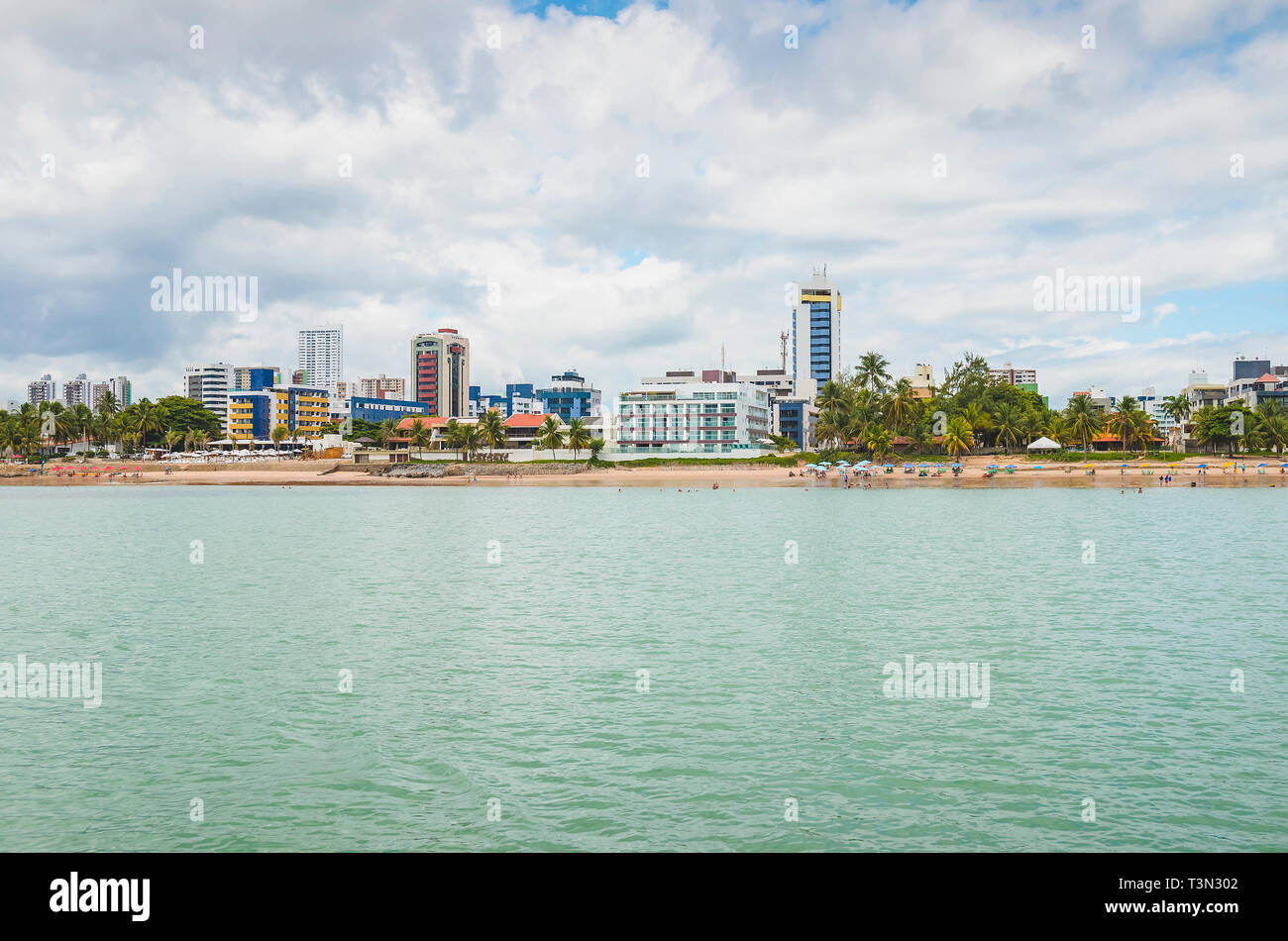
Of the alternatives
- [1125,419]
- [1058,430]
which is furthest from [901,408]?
[1125,419]

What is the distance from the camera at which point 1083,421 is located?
129 meters

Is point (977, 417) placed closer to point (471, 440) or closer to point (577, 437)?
point (577, 437)

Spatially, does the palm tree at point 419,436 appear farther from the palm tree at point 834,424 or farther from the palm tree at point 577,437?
the palm tree at point 834,424

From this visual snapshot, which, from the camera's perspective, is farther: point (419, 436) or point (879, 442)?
point (419, 436)

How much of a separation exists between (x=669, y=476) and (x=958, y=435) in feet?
139

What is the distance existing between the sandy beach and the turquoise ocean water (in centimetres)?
7404

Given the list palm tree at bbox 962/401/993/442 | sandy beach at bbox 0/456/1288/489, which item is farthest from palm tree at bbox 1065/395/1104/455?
palm tree at bbox 962/401/993/442

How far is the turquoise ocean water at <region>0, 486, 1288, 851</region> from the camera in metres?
13.7

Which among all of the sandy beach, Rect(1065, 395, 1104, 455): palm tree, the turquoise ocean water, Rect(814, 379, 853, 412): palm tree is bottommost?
the turquoise ocean water

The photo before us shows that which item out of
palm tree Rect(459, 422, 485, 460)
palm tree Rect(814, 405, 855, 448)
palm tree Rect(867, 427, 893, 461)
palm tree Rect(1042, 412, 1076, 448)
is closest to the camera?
palm tree Rect(1042, 412, 1076, 448)

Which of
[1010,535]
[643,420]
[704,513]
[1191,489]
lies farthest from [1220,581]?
[643,420]

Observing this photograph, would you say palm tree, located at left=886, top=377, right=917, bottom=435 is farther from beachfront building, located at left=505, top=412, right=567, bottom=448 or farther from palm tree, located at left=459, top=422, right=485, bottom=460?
palm tree, located at left=459, top=422, right=485, bottom=460

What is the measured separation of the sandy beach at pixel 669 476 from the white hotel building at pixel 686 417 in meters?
20.3
